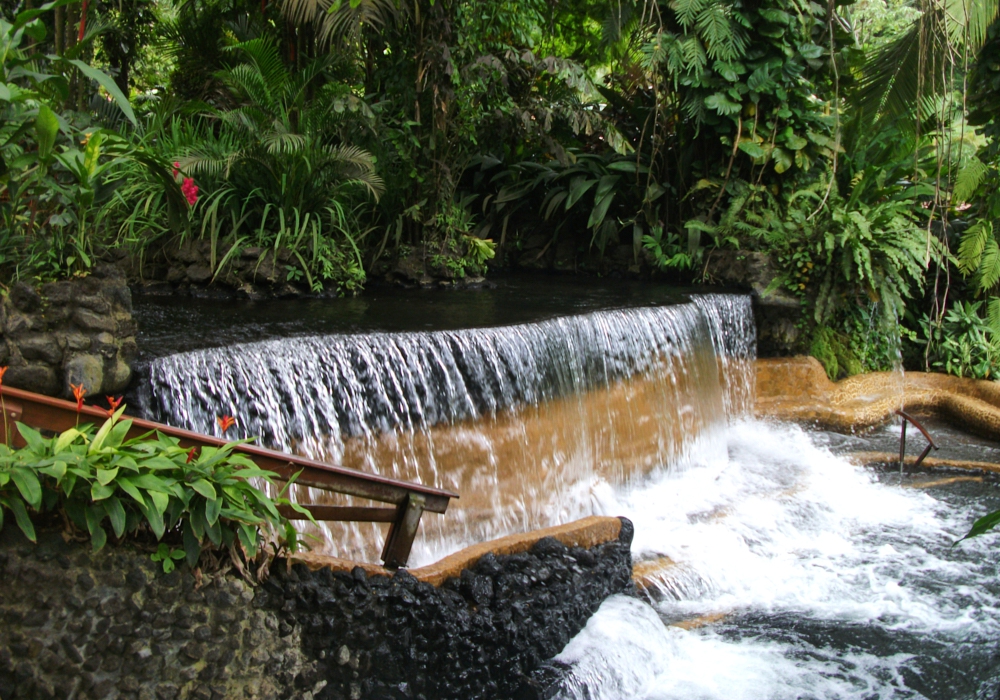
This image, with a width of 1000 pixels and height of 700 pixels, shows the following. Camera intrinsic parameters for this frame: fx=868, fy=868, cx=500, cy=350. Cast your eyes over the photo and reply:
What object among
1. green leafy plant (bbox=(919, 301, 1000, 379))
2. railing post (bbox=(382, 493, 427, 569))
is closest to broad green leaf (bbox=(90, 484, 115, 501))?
railing post (bbox=(382, 493, 427, 569))

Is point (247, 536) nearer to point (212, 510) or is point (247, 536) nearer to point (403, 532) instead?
point (212, 510)

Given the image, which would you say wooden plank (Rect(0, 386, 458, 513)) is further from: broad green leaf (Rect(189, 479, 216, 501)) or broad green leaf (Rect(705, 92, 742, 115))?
broad green leaf (Rect(705, 92, 742, 115))

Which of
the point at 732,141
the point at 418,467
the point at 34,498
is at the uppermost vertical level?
the point at 732,141

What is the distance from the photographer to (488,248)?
26.4ft

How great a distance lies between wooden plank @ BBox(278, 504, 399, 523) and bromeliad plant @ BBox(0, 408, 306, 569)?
0.37m

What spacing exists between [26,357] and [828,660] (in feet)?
13.1

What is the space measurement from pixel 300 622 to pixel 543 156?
7577mm

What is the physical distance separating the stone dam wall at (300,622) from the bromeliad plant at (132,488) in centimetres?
12

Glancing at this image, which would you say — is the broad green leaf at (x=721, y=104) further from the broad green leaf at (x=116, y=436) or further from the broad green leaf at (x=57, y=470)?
the broad green leaf at (x=57, y=470)

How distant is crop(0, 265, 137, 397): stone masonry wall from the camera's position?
390 cm

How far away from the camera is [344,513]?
3.41 metres

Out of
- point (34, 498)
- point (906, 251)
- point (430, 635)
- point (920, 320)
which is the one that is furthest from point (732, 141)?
point (34, 498)

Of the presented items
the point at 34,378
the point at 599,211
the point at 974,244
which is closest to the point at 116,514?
the point at 34,378

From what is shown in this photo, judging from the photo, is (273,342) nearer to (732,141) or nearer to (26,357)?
(26,357)
